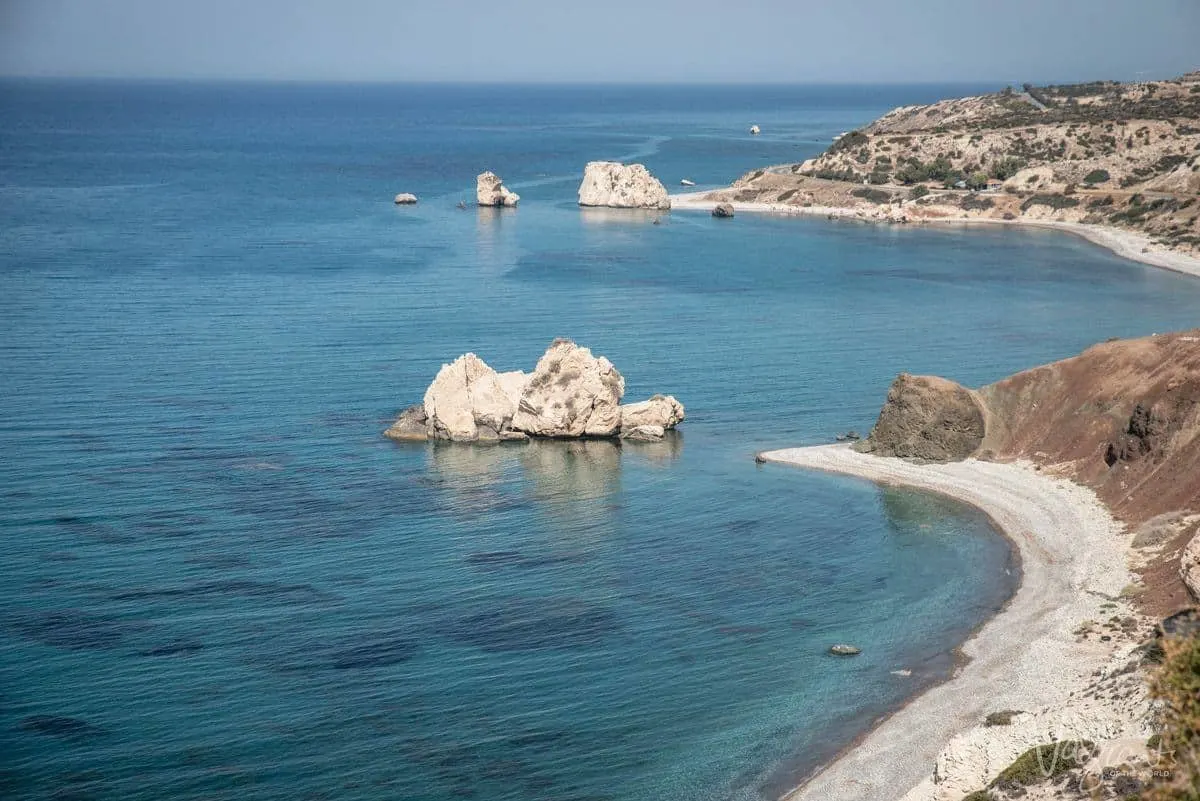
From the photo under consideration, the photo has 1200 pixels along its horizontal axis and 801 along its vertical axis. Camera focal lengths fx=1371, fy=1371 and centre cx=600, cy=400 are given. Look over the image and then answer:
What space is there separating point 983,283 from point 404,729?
95.8 m

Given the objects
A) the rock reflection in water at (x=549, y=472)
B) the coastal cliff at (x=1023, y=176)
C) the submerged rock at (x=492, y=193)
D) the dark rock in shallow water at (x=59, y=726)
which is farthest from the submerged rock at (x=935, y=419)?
the submerged rock at (x=492, y=193)

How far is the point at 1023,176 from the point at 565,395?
11807 cm

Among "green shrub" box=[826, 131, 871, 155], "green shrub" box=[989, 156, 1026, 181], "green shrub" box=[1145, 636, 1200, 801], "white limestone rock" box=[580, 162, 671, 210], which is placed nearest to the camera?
"green shrub" box=[1145, 636, 1200, 801]

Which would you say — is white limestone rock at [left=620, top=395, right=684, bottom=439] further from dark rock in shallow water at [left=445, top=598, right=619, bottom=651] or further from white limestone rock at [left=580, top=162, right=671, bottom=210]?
white limestone rock at [left=580, top=162, right=671, bottom=210]

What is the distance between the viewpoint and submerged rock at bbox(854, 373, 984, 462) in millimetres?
67250

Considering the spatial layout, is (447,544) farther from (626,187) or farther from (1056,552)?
(626,187)

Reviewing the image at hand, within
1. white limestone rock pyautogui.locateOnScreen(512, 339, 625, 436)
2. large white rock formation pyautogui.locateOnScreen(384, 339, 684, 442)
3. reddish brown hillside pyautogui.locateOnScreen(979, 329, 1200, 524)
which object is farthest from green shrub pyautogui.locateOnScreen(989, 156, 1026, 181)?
white limestone rock pyautogui.locateOnScreen(512, 339, 625, 436)

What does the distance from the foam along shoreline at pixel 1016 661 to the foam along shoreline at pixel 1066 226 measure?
73909 mm

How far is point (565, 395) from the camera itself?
72500 millimetres

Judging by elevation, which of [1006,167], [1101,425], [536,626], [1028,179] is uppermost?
[1006,167]

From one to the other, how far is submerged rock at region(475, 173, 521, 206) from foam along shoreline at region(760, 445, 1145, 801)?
116670mm

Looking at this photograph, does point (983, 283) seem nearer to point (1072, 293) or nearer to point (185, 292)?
point (1072, 293)

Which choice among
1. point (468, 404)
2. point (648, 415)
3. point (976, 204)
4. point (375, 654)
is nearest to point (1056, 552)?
point (648, 415)

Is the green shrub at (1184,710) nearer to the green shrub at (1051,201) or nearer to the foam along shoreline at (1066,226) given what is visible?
the foam along shoreline at (1066,226)
